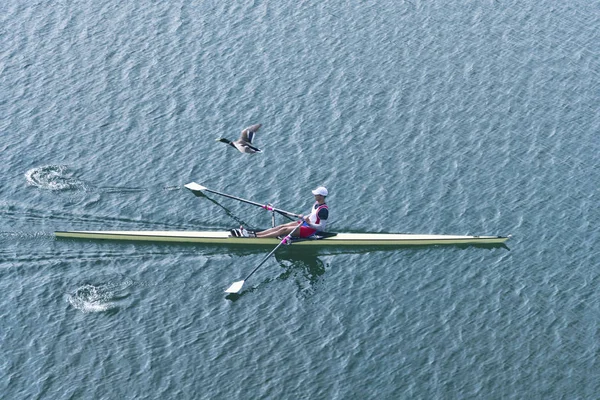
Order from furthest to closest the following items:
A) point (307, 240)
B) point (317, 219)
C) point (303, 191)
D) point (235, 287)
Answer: point (303, 191)
point (307, 240)
point (317, 219)
point (235, 287)

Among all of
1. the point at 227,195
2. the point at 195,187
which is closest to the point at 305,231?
the point at 227,195

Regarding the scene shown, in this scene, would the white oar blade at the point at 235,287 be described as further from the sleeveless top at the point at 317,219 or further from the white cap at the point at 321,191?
the white cap at the point at 321,191

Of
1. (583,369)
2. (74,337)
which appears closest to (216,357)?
(74,337)

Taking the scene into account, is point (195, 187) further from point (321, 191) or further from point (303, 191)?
point (321, 191)

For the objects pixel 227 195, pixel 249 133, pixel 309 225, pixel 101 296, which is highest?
pixel 249 133

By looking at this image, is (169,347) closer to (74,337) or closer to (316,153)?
(74,337)

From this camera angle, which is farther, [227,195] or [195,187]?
[195,187]

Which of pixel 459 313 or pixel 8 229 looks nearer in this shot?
pixel 459 313

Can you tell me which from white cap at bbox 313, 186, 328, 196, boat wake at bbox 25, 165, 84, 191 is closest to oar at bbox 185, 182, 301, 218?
white cap at bbox 313, 186, 328, 196
